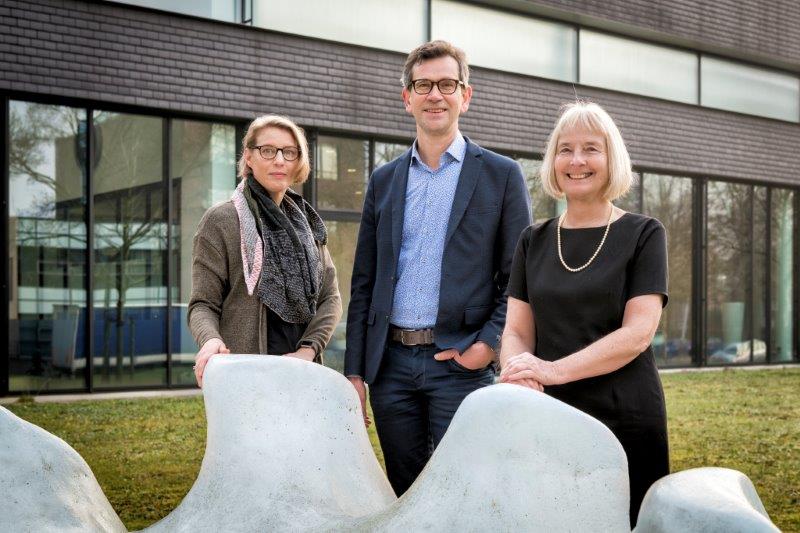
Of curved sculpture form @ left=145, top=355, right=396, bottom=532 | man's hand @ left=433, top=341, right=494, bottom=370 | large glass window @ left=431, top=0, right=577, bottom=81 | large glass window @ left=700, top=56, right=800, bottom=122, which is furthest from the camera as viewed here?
large glass window @ left=700, top=56, right=800, bottom=122

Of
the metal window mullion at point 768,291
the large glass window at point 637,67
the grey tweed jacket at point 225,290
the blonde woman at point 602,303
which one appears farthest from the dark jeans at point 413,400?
the metal window mullion at point 768,291

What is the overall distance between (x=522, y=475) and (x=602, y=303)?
828 millimetres

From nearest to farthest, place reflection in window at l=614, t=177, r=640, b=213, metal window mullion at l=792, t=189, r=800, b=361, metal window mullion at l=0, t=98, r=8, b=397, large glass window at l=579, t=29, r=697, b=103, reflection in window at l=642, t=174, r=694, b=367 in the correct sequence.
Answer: metal window mullion at l=0, t=98, r=8, b=397 < large glass window at l=579, t=29, r=697, b=103 < reflection in window at l=614, t=177, r=640, b=213 < reflection in window at l=642, t=174, r=694, b=367 < metal window mullion at l=792, t=189, r=800, b=361

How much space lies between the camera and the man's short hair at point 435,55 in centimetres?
329

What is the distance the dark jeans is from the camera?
3348 millimetres

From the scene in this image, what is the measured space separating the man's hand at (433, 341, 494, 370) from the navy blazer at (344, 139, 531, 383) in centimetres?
2

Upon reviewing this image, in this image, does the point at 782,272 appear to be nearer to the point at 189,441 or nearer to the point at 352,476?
the point at 189,441

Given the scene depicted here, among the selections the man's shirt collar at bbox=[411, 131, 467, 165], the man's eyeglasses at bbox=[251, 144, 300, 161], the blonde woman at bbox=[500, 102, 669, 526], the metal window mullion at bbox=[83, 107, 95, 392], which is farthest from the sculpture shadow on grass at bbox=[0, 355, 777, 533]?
the metal window mullion at bbox=[83, 107, 95, 392]

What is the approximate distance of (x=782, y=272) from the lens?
58.7 ft

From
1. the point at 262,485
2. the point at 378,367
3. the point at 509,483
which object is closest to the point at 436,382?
the point at 378,367

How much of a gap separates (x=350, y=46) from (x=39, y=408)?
6262mm

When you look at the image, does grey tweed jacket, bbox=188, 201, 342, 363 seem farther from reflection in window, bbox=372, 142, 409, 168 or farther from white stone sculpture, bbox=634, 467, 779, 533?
reflection in window, bbox=372, 142, 409, 168

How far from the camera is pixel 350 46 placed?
12.5 metres

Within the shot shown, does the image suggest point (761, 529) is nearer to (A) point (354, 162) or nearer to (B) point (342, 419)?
(B) point (342, 419)
